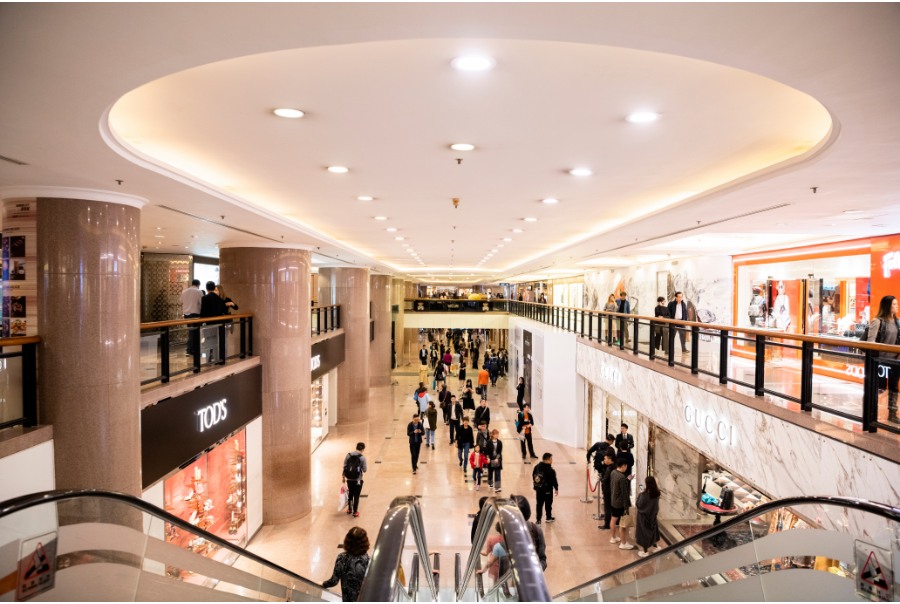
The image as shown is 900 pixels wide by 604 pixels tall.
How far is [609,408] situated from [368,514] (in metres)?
6.93

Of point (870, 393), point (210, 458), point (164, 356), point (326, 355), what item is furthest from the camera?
point (326, 355)

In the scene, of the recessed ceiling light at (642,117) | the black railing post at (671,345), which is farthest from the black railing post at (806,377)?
the black railing post at (671,345)

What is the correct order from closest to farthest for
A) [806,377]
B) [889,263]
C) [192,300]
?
[806,377]
[192,300]
[889,263]

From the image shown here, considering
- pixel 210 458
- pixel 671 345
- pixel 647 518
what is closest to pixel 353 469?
pixel 210 458

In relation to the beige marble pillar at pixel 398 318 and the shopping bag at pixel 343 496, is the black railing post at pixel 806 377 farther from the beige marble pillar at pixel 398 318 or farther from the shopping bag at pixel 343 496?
the beige marble pillar at pixel 398 318

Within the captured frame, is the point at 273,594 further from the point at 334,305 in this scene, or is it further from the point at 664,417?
the point at 334,305

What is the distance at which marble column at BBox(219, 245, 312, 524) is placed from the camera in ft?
34.6

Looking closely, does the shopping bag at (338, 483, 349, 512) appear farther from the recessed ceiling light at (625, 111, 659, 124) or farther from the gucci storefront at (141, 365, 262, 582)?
the recessed ceiling light at (625, 111, 659, 124)

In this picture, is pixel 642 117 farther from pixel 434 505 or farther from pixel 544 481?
pixel 434 505

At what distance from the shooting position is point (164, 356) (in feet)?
22.8

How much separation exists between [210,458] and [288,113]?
20.8 ft

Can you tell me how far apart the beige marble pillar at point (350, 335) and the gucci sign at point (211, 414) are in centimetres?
1020

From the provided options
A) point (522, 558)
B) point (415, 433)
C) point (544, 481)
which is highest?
point (522, 558)

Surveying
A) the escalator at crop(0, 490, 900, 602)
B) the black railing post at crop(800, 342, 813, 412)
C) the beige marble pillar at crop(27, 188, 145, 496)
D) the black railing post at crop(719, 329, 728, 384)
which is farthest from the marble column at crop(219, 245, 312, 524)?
the black railing post at crop(800, 342, 813, 412)
